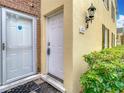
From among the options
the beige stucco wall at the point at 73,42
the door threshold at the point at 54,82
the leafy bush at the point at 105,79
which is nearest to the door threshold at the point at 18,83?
the door threshold at the point at 54,82

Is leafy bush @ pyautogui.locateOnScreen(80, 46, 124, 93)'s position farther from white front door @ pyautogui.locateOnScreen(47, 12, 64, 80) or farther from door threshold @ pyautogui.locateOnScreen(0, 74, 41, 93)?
door threshold @ pyautogui.locateOnScreen(0, 74, 41, 93)

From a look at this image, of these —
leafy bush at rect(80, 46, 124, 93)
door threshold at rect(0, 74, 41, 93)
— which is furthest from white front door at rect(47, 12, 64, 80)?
leafy bush at rect(80, 46, 124, 93)

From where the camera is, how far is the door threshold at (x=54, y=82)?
332cm

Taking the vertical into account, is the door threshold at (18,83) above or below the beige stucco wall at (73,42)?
below

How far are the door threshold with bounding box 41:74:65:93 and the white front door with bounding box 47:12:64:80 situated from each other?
0.19 metres

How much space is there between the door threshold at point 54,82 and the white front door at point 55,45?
0.62 ft

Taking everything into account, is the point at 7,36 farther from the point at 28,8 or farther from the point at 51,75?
the point at 51,75

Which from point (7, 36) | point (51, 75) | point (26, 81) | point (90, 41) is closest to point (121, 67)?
point (90, 41)

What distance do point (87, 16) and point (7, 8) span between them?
2.34m

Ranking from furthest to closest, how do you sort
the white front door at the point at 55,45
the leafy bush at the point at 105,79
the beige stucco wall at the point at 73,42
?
the white front door at the point at 55,45 < the beige stucco wall at the point at 73,42 < the leafy bush at the point at 105,79

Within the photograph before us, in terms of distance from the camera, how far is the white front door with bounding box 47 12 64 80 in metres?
3.71

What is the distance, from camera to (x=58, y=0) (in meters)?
3.54

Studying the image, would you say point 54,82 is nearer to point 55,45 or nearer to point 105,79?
point 55,45

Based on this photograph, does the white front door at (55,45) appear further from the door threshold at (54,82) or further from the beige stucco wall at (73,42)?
the beige stucco wall at (73,42)
